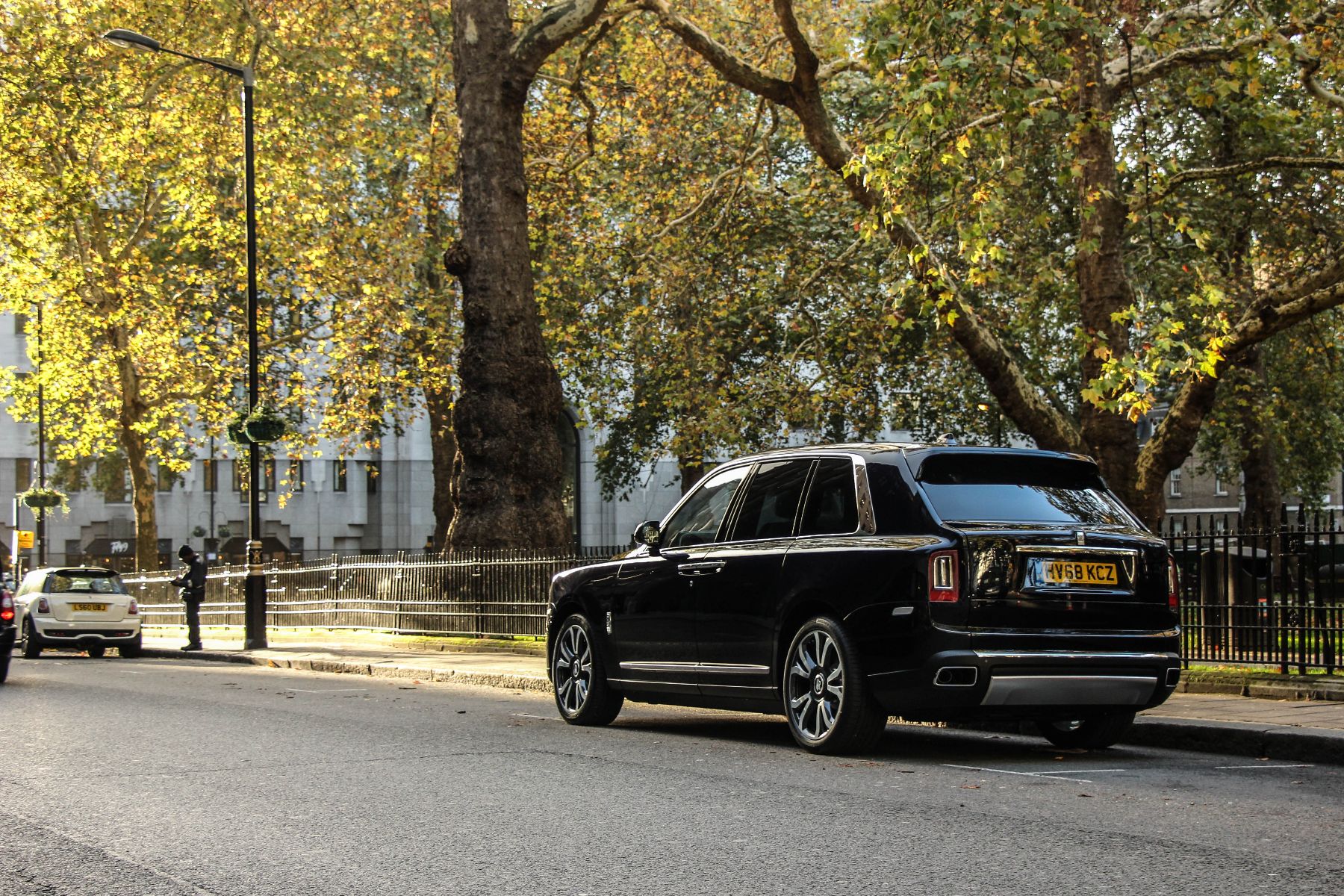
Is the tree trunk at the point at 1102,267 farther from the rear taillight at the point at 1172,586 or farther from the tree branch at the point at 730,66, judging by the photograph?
the rear taillight at the point at 1172,586

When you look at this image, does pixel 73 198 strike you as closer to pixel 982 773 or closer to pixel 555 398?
pixel 555 398

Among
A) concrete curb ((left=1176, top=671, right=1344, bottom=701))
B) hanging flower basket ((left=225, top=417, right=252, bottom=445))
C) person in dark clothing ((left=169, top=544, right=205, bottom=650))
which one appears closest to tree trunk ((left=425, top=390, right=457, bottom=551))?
person in dark clothing ((left=169, top=544, right=205, bottom=650))

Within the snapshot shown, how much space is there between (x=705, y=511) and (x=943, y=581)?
99.0 inches

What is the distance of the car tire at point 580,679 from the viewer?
11.4 meters

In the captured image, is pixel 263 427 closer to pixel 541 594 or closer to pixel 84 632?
pixel 84 632

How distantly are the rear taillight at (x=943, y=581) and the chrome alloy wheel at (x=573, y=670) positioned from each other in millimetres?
3548

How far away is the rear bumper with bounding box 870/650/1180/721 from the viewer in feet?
28.0

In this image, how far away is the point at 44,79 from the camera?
104 feet

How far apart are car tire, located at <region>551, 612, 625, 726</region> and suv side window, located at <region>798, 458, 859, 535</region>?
7.97 ft

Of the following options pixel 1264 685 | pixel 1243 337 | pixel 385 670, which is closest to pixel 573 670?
pixel 1264 685

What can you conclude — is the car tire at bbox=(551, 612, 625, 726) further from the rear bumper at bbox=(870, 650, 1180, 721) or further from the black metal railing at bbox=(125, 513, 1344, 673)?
the black metal railing at bbox=(125, 513, 1344, 673)

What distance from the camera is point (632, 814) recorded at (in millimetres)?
7023

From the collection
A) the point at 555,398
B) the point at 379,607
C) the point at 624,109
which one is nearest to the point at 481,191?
the point at 555,398

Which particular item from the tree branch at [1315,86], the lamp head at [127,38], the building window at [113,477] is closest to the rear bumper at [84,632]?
the lamp head at [127,38]
